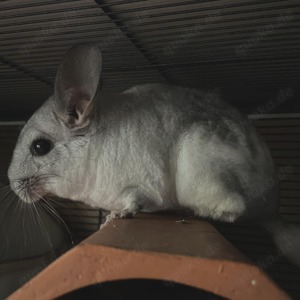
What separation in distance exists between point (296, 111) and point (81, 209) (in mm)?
1343

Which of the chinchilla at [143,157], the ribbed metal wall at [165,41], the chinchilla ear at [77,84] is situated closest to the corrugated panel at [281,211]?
the ribbed metal wall at [165,41]

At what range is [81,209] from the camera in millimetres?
2297

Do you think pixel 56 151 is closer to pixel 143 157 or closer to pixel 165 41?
pixel 143 157

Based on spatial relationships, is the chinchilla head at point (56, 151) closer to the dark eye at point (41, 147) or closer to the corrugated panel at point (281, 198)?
the dark eye at point (41, 147)

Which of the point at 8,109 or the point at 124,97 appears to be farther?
the point at 8,109

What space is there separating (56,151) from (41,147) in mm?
52

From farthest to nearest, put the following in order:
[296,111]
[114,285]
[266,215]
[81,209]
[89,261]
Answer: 1. [81,209]
2. [296,111]
3. [266,215]
4. [114,285]
5. [89,261]

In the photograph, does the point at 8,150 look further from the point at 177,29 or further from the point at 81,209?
the point at 177,29

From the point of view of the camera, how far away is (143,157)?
1177mm

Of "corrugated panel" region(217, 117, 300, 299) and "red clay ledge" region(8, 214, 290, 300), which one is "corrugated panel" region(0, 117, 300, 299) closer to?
"corrugated panel" region(217, 117, 300, 299)

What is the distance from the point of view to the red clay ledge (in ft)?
1.89

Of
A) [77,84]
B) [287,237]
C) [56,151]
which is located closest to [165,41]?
[77,84]

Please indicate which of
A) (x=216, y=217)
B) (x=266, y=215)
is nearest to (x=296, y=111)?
(x=266, y=215)

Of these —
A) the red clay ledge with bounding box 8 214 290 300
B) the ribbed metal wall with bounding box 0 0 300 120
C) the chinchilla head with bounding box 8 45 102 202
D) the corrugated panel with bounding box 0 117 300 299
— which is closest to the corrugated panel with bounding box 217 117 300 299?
the corrugated panel with bounding box 0 117 300 299
